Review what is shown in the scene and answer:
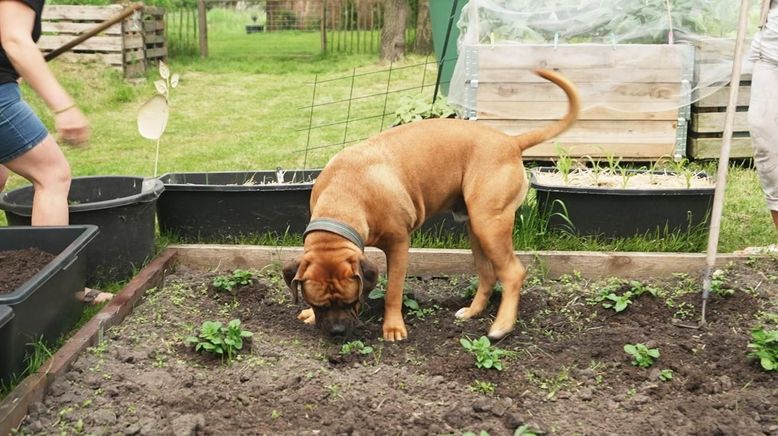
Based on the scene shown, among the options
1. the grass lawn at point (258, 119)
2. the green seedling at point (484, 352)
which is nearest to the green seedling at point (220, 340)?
the green seedling at point (484, 352)

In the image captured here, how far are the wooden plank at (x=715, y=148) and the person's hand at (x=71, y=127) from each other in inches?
232

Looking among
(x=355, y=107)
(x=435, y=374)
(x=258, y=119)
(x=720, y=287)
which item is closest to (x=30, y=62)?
(x=435, y=374)

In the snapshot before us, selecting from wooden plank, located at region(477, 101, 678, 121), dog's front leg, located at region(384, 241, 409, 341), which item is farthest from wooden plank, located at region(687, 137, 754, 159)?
dog's front leg, located at region(384, 241, 409, 341)

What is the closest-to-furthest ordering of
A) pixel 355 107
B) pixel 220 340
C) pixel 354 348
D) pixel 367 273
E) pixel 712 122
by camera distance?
1. pixel 367 273
2. pixel 220 340
3. pixel 354 348
4. pixel 712 122
5. pixel 355 107

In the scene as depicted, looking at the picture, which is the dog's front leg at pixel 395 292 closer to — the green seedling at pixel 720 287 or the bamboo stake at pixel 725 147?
the bamboo stake at pixel 725 147

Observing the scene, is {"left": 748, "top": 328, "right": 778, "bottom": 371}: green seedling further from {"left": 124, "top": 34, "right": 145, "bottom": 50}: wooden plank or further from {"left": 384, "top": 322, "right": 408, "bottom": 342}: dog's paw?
{"left": 124, "top": 34, "right": 145, "bottom": 50}: wooden plank

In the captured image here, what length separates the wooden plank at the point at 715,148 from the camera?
7.98 meters

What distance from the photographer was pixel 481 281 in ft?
15.7

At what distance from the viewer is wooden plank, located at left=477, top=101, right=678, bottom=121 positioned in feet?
25.9

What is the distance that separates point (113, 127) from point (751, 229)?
7544 mm

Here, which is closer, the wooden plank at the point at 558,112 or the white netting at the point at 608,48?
the white netting at the point at 608,48

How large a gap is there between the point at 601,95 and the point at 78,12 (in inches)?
324

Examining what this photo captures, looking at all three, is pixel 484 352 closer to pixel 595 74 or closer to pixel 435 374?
pixel 435 374

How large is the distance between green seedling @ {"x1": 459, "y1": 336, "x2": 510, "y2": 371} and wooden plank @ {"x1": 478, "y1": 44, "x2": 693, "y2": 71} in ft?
14.3
